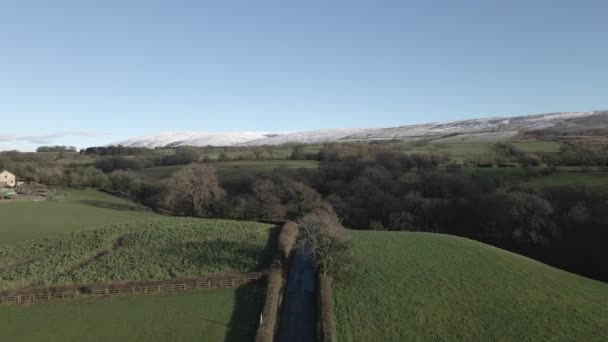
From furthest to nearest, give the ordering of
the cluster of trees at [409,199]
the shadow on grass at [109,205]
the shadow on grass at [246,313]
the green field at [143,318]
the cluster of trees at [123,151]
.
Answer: the cluster of trees at [123,151], the shadow on grass at [109,205], the cluster of trees at [409,199], the shadow on grass at [246,313], the green field at [143,318]

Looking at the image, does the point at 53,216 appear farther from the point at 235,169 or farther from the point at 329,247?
the point at 235,169

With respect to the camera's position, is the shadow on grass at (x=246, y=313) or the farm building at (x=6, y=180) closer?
the shadow on grass at (x=246, y=313)

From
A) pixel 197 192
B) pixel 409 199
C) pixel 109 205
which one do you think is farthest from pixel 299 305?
pixel 109 205

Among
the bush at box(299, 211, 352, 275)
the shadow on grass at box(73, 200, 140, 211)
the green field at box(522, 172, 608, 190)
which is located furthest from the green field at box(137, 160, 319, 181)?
the bush at box(299, 211, 352, 275)

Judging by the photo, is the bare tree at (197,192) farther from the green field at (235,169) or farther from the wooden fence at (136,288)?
the wooden fence at (136,288)

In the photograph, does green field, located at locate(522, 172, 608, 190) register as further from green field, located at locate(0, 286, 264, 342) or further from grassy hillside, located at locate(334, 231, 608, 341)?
green field, located at locate(0, 286, 264, 342)

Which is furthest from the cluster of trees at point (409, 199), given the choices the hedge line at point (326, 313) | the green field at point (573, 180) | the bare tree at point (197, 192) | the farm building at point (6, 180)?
the farm building at point (6, 180)

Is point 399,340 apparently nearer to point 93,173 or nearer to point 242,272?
point 242,272
